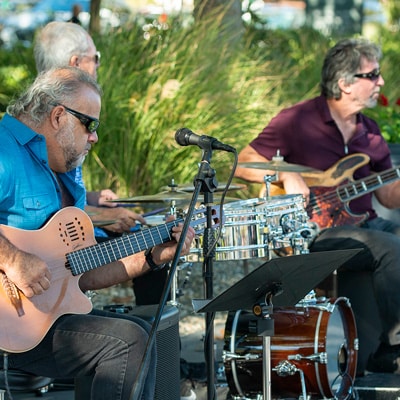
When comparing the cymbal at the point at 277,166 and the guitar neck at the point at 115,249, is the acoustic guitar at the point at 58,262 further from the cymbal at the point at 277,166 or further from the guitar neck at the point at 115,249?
the cymbal at the point at 277,166

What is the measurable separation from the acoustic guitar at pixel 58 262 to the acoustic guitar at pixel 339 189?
1680 mm

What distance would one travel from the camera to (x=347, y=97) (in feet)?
20.1

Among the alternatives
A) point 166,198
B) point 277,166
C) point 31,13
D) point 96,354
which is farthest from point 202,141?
point 31,13

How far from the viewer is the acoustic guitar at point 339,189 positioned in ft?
18.8

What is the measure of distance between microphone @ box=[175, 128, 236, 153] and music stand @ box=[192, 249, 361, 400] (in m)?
0.50

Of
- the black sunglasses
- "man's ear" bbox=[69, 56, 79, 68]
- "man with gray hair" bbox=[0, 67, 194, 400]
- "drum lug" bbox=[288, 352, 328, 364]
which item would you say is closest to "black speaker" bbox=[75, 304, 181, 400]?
"man with gray hair" bbox=[0, 67, 194, 400]

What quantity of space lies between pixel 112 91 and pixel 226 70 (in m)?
1.31

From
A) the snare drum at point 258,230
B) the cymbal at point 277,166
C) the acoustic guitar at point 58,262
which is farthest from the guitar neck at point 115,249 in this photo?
the cymbal at point 277,166

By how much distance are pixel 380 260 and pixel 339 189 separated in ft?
1.71

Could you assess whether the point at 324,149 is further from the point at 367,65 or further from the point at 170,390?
the point at 170,390

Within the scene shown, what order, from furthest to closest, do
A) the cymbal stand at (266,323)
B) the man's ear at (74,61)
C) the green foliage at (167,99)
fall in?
Result: the green foliage at (167,99)
the man's ear at (74,61)
the cymbal stand at (266,323)

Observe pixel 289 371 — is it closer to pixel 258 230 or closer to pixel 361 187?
pixel 258 230

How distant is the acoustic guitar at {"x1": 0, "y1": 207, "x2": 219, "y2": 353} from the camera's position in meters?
3.83

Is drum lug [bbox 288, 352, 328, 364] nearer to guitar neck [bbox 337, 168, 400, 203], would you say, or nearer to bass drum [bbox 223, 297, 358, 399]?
bass drum [bbox 223, 297, 358, 399]
